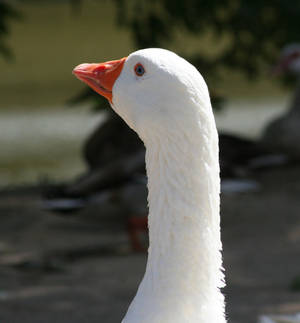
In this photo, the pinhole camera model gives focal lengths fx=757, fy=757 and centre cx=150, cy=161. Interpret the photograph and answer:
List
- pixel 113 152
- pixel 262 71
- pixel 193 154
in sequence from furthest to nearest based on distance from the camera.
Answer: pixel 262 71 → pixel 113 152 → pixel 193 154

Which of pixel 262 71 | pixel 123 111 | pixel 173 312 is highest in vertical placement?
pixel 262 71

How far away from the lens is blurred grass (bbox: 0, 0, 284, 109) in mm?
17681

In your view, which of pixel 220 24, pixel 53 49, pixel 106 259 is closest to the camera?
pixel 106 259

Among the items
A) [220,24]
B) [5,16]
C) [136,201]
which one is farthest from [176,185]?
[220,24]

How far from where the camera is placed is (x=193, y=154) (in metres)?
2.35

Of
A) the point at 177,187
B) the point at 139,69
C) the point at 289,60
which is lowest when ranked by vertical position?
the point at 177,187

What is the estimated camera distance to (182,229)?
239cm

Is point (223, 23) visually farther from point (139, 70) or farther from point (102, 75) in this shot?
point (139, 70)

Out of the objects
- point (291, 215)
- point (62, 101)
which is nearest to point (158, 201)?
point (291, 215)

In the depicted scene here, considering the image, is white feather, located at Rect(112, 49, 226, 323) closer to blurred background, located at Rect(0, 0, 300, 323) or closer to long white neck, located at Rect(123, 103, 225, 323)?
long white neck, located at Rect(123, 103, 225, 323)

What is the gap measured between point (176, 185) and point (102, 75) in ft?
1.68

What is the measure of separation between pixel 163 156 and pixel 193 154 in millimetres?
93

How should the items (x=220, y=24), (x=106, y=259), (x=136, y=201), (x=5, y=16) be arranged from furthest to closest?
(x=220, y=24) → (x=5, y=16) → (x=136, y=201) → (x=106, y=259)

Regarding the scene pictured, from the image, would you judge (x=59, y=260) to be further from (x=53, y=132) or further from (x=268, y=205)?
(x=53, y=132)
